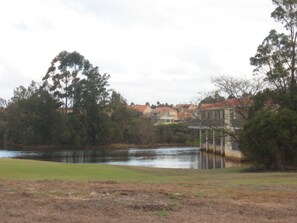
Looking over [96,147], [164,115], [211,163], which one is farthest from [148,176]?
[164,115]

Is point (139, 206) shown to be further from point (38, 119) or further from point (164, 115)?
point (164, 115)

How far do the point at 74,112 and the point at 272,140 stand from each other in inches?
2815

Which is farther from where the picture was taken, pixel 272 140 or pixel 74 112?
pixel 74 112

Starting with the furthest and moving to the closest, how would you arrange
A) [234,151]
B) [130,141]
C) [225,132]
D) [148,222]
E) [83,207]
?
1. [130,141]
2. [234,151]
3. [225,132]
4. [83,207]
5. [148,222]

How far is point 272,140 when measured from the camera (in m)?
27.7

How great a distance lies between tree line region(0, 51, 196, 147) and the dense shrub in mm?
61644

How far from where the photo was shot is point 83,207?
943 centimetres

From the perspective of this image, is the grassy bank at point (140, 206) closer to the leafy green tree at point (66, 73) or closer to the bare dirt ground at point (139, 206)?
the bare dirt ground at point (139, 206)

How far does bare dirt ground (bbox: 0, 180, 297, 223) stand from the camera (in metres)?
8.44

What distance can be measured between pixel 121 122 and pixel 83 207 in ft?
298

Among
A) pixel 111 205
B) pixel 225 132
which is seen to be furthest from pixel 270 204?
pixel 225 132

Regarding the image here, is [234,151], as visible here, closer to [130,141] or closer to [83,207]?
[130,141]

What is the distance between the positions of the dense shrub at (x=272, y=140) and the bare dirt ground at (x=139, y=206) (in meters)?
15.6

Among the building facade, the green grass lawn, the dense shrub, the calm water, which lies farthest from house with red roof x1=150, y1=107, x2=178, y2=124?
the green grass lawn
